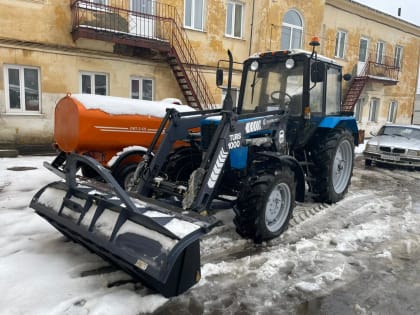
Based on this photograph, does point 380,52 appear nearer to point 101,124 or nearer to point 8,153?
point 101,124

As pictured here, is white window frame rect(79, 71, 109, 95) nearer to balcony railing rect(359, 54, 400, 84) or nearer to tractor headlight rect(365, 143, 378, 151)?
tractor headlight rect(365, 143, 378, 151)

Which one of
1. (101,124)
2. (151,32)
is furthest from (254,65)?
(151,32)

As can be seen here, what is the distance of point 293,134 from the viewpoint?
516 centimetres

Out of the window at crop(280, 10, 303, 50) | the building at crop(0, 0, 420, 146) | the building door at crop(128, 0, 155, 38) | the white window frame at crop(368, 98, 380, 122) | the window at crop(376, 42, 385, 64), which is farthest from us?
the white window frame at crop(368, 98, 380, 122)

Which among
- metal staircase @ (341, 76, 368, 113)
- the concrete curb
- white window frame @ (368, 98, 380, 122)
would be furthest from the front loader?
white window frame @ (368, 98, 380, 122)

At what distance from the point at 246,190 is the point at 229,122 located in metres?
0.78

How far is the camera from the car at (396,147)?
938cm

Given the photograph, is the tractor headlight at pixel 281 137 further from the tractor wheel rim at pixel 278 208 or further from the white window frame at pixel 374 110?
the white window frame at pixel 374 110

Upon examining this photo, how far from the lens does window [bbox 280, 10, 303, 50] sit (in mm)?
14531

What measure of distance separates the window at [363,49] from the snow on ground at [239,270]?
15.8 metres

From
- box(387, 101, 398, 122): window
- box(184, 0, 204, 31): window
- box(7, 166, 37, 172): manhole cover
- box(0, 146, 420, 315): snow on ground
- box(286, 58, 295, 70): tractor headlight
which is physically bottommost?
box(0, 146, 420, 315): snow on ground

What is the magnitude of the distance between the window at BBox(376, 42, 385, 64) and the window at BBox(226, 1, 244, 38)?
10.3 meters

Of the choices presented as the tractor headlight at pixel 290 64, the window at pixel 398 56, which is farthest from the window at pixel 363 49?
the tractor headlight at pixel 290 64

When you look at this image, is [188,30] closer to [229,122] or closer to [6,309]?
[229,122]
